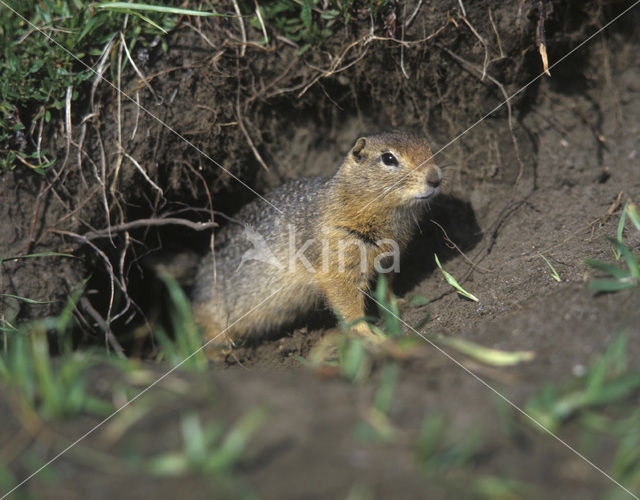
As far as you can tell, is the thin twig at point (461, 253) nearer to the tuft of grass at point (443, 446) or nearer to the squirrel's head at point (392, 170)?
the squirrel's head at point (392, 170)

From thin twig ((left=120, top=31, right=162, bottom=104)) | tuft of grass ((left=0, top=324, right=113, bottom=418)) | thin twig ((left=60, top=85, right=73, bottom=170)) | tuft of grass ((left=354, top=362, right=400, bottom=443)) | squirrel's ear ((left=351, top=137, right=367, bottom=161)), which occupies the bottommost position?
tuft of grass ((left=354, top=362, right=400, bottom=443))

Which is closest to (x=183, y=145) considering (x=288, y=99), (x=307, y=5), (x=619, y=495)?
(x=288, y=99)

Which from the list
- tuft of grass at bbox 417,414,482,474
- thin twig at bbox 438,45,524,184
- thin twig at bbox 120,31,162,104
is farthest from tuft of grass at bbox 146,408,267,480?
thin twig at bbox 438,45,524,184

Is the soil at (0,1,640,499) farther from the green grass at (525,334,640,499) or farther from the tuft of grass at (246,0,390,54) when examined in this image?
the green grass at (525,334,640,499)

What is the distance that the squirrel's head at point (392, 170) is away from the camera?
4426mm

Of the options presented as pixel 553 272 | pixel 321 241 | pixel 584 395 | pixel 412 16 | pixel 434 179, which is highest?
pixel 412 16

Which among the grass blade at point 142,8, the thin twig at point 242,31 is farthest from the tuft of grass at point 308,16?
the grass blade at point 142,8

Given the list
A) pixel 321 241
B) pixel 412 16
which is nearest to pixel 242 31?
pixel 412 16

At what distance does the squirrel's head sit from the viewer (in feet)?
14.5

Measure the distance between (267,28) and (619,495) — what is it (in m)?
4.80

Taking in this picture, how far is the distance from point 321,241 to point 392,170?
0.92m

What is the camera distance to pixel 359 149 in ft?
16.1

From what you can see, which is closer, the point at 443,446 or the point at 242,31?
the point at 443,446

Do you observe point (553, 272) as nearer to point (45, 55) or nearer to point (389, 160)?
point (389, 160)
